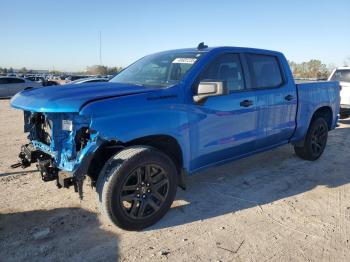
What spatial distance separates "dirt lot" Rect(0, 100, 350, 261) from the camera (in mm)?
3285

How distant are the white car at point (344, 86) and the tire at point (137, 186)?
8763mm

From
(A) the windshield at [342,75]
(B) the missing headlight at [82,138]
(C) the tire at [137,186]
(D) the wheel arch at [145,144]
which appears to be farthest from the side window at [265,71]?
(A) the windshield at [342,75]

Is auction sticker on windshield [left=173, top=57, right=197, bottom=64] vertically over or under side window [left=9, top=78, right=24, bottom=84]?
under

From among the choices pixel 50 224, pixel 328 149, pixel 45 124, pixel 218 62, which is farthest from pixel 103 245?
pixel 328 149

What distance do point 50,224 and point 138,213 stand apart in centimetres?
98

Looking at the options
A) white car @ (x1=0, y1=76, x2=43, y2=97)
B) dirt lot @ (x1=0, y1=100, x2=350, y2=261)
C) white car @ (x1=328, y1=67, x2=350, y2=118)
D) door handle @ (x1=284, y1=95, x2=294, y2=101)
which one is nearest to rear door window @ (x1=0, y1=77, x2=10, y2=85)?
white car @ (x1=0, y1=76, x2=43, y2=97)

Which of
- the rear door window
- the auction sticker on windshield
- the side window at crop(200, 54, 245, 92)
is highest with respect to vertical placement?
the rear door window

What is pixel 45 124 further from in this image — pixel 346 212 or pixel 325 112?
pixel 325 112

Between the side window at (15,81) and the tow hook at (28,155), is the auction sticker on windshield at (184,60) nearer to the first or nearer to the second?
the tow hook at (28,155)

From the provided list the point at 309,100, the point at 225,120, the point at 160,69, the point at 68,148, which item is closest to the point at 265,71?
the point at 309,100

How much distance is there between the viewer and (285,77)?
223 inches

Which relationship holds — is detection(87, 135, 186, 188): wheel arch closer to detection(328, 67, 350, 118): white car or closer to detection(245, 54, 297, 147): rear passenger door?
detection(245, 54, 297, 147): rear passenger door

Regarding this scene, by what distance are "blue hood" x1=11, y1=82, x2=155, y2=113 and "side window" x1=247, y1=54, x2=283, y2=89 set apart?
5.91 ft

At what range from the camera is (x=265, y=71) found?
5.31m
